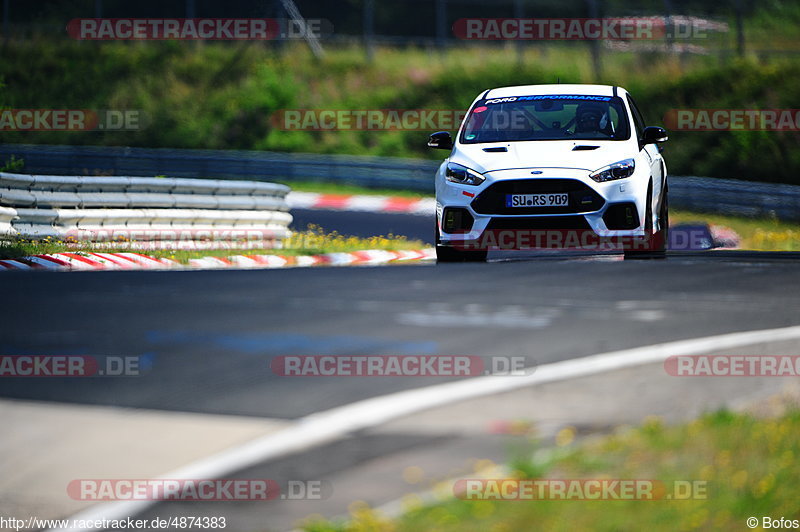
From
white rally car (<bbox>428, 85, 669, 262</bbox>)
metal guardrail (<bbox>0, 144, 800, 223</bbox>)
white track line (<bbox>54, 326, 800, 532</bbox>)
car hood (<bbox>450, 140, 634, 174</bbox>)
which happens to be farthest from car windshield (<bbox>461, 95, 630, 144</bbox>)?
metal guardrail (<bbox>0, 144, 800, 223</bbox>)

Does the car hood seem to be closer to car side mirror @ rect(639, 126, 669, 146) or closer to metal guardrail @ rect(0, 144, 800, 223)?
car side mirror @ rect(639, 126, 669, 146)

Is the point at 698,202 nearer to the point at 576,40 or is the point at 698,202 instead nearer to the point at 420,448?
the point at 576,40

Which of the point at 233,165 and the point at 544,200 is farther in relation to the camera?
the point at 233,165

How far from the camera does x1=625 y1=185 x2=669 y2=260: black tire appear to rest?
1218 centimetres

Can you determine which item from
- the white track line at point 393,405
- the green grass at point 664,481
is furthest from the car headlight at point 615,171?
the green grass at point 664,481

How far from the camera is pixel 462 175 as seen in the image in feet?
39.4

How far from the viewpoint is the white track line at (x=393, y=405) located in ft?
18.1

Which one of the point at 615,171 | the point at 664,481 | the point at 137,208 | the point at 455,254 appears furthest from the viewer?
the point at 137,208

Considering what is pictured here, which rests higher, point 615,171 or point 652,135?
point 652,135

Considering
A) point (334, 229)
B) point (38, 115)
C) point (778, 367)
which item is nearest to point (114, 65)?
point (38, 115)

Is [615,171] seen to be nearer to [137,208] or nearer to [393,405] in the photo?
[393,405]

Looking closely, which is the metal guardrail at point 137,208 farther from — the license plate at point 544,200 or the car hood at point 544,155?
the license plate at point 544,200

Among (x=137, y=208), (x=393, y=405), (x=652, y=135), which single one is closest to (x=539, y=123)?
(x=652, y=135)

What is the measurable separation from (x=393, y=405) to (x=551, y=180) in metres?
5.59
